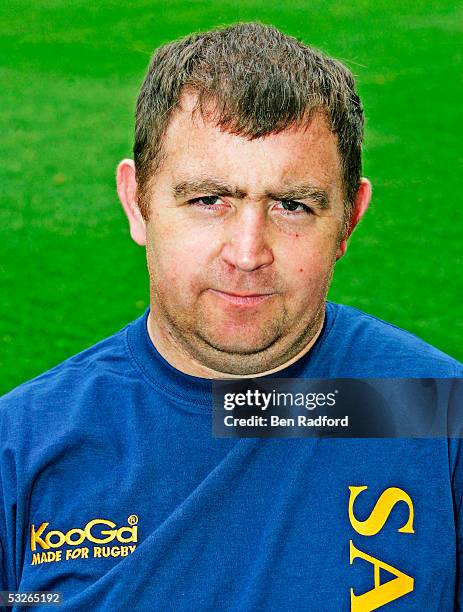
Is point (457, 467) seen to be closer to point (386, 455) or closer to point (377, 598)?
point (386, 455)

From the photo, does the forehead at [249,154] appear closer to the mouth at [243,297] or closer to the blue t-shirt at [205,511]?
the mouth at [243,297]

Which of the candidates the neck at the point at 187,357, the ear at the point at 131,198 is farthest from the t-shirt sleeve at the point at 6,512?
the ear at the point at 131,198

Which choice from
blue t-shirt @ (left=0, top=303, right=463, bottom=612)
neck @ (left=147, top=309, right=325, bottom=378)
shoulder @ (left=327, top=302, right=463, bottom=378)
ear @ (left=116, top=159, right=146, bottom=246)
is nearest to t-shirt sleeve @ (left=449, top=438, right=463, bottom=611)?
blue t-shirt @ (left=0, top=303, right=463, bottom=612)

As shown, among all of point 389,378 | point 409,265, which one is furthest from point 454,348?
point 389,378

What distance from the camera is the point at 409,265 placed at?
17.0 feet

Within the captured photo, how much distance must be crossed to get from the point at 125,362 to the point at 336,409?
39 centimetres

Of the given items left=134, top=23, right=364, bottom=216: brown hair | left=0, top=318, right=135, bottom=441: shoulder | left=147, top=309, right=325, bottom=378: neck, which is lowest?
left=0, top=318, right=135, bottom=441: shoulder

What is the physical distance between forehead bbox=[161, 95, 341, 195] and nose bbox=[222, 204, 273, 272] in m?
0.04

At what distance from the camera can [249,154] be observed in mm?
1698

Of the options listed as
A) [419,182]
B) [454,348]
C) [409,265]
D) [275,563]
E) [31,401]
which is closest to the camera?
[275,563]

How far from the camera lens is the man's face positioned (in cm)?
170

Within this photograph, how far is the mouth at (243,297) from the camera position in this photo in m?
1.73

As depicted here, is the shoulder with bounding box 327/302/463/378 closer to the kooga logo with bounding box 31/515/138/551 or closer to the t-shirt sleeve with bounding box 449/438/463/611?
the t-shirt sleeve with bounding box 449/438/463/611

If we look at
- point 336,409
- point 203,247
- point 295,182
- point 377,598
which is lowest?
point 377,598
